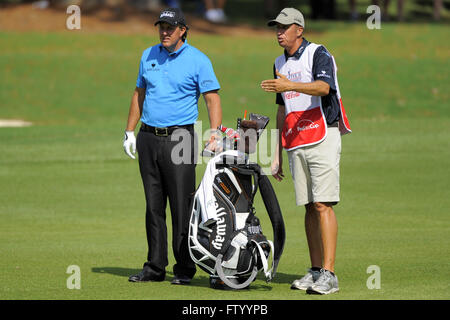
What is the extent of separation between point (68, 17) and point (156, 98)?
2462 centimetres

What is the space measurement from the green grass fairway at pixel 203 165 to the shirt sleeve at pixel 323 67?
5.41 ft

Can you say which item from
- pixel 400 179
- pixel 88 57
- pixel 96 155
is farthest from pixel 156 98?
pixel 88 57

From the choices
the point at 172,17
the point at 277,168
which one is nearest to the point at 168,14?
the point at 172,17

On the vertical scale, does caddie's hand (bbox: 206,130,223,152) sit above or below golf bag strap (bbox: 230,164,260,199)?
above

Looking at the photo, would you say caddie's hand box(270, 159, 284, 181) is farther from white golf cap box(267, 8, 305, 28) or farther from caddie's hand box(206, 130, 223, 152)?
white golf cap box(267, 8, 305, 28)

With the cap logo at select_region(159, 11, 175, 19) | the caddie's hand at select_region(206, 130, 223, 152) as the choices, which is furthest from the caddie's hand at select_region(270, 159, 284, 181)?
the cap logo at select_region(159, 11, 175, 19)

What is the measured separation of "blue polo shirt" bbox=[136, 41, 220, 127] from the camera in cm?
798

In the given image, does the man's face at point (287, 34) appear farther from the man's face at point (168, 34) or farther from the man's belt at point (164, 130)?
the man's belt at point (164, 130)

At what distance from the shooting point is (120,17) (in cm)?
3275

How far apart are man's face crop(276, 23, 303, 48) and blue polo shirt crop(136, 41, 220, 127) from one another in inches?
33.2

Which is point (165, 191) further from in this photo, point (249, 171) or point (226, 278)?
point (226, 278)

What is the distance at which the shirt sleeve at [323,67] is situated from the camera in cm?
725

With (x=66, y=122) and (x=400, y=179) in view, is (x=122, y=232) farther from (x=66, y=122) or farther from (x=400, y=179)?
(x=66, y=122)

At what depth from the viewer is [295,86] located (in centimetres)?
701
